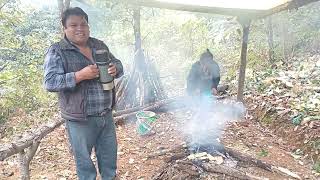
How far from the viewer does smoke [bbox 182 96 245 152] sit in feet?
19.8

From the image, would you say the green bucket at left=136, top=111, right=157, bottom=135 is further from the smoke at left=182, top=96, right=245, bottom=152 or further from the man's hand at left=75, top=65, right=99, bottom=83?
the man's hand at left=75, top=65, right=99, bottom=83

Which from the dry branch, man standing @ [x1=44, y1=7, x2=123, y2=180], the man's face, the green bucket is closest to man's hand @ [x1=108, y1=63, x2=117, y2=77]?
man standing @ [x1=44, y1=7, x2=123, y2=180]

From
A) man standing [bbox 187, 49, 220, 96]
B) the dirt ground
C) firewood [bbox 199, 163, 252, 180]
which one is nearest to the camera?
firewood [bbox 199, 163, 252, 180]

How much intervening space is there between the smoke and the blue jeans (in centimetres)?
231

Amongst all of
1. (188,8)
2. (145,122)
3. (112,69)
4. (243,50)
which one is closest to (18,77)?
(145,122)

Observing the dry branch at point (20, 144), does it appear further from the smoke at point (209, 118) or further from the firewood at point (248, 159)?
the firewood at point (248, 159)

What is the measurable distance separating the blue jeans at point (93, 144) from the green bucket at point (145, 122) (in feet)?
10.3

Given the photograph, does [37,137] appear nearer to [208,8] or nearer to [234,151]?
[234,151]

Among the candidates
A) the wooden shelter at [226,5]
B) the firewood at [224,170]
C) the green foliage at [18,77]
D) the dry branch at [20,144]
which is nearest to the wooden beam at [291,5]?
the wooden shelter at [226,5]

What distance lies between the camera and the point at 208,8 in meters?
5.46

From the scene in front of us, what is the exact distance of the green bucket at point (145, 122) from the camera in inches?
260

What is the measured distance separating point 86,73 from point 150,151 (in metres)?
3.12

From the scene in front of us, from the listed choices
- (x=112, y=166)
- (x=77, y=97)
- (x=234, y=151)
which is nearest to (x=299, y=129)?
(x=234, y=151)

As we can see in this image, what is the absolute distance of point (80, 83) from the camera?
3.07 meters
